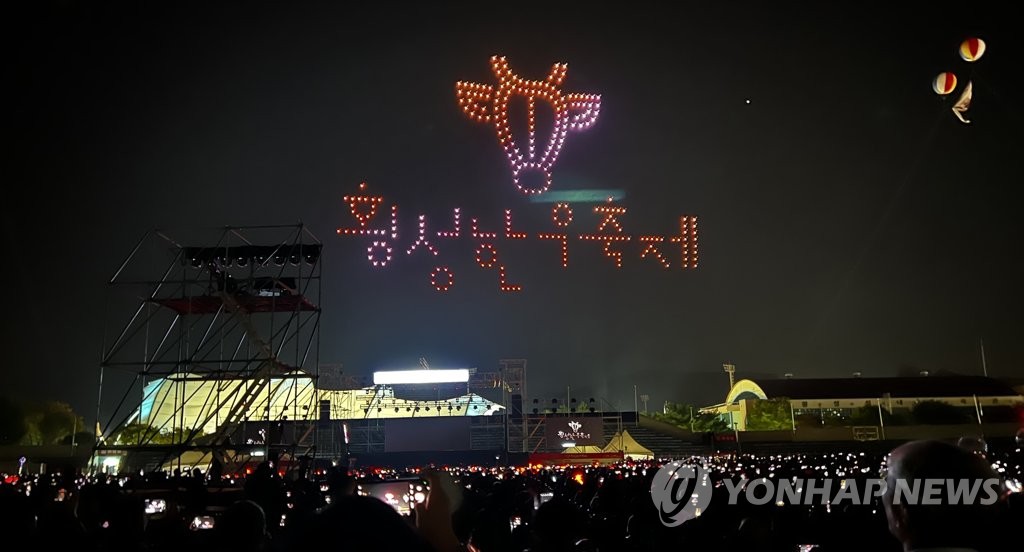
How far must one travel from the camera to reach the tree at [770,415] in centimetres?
6500

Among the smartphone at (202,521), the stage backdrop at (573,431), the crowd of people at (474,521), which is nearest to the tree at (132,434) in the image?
the crowd of people at (474,521)

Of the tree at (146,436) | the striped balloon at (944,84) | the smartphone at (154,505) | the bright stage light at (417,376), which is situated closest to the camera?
the smartphone at (154,505)

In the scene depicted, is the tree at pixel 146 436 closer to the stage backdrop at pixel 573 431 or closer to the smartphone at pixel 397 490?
the smartphone at pixel 397 490

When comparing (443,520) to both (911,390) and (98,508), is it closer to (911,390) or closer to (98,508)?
(98,508)

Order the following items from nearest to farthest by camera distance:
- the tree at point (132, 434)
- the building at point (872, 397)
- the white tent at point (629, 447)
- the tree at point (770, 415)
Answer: the tree at point (132, 434) < the white tent at point (629, 447) < the tree at point (770, 415) < the building at point (872, 397)

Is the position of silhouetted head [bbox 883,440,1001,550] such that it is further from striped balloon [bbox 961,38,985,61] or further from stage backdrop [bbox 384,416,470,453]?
stage backdrop [bbox 384,416,470,453]

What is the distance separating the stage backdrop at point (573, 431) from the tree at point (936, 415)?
33359 mm

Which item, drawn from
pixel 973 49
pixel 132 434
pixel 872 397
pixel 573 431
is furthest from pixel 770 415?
pixel 132 434

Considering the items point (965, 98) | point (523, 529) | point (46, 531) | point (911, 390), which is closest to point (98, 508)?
point (46, 531)

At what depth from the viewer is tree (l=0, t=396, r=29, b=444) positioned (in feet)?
162

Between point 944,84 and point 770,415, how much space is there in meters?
44.1

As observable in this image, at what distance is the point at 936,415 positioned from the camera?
61500 mm

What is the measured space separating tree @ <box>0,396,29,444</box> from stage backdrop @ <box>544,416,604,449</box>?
36.3m

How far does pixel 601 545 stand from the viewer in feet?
22.3
